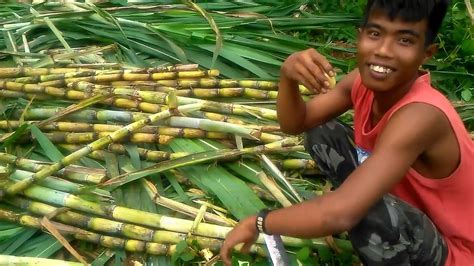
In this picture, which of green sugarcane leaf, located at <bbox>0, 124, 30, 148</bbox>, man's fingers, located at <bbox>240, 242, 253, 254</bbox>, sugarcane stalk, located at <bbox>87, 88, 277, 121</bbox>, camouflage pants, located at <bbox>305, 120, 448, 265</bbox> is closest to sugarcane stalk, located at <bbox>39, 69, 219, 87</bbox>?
sugarcane stalk, located at <bbox>87, 88, 277, 121</bbox>

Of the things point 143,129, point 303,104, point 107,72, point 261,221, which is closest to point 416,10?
point 303,104

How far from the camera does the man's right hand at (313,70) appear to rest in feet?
5.49

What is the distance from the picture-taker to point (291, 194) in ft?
6.91

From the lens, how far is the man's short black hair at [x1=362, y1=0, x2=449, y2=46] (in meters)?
1.56

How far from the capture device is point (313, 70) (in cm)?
168

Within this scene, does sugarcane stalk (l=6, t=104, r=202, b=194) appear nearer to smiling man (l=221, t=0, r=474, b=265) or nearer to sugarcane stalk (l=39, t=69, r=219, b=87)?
sugarcane stalk (l=39, t=69, r=219, b=87)

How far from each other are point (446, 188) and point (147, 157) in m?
0.98

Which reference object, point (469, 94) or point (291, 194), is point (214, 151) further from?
point (469, 94)

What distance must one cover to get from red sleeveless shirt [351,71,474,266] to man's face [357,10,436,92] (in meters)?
0.05

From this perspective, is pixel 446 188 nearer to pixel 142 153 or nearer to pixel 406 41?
pixel 406 41

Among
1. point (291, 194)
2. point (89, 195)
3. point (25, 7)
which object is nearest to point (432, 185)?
point (291, 194)

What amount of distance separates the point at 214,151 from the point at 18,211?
625 millimetres

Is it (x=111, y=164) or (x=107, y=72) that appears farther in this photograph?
(x=107, y=72)

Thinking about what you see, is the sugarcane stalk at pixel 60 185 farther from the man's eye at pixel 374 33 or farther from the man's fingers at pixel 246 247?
the man's eye at pixel 374 33
